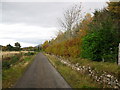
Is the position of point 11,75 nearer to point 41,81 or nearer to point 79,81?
point 41,81

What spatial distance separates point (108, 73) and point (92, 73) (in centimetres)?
191

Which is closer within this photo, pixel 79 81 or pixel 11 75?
pixel 79 81

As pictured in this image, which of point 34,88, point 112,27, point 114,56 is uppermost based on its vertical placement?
point 112,27

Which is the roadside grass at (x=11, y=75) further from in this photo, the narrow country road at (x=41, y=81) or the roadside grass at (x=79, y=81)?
the roadside grass at (x=79, y=81)

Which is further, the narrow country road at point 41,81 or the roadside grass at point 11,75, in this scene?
the roadside grass at point 11,75

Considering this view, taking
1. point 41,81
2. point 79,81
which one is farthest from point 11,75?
point 79,81

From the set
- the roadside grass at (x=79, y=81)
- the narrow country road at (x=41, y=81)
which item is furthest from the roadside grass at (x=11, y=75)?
the roadside grass at (x=79, y=81)

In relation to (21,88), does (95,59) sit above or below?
above

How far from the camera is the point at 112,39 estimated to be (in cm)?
1336

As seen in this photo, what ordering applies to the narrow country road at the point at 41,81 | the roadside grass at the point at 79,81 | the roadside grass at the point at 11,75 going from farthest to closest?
the roadside grass at the point at 11,75, the narrow country road at the point at 41,81, the roadside grass at the point at 79,81

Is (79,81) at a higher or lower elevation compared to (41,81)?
higher

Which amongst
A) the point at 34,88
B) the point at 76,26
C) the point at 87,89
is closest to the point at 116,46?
the point at 87,89

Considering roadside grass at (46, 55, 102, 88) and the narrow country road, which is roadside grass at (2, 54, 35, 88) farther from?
roadside grass at (46, 55, 102, 88)

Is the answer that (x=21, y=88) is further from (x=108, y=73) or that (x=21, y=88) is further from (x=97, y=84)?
(x=108, y=73)
